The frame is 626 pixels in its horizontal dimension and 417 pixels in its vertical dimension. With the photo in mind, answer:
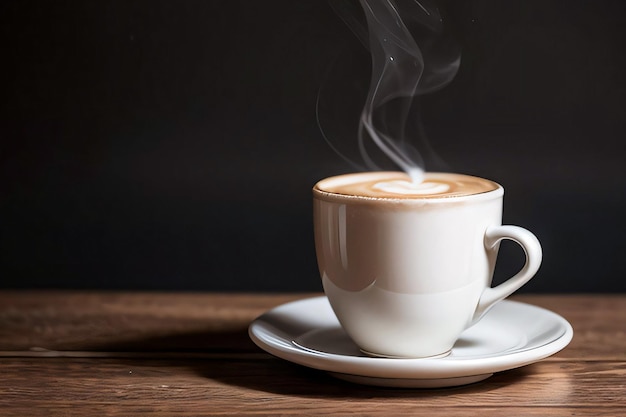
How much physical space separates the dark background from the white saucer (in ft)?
1.02

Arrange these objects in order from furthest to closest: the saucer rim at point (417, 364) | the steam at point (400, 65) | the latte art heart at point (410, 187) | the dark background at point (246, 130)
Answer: the dark background at point (246, 130) < the steam at point (400, 65) < the latte art heart at point (410, 187) < the saucer rim at point (417, 364)

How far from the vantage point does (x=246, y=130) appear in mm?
1203

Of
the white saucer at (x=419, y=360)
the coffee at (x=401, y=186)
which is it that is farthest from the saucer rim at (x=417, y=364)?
the coffee at (x=401, y=186)

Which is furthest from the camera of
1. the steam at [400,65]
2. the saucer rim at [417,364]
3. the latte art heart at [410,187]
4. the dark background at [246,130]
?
the dark background at [246,130]

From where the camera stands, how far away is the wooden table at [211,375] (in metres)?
0.69

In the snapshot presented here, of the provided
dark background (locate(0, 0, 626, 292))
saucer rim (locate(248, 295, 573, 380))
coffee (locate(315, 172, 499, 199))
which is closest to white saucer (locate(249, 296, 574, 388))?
saucer rim (locate(248, 295, 573, 380))

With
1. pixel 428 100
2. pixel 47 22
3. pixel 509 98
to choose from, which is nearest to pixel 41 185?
pixel 47 22

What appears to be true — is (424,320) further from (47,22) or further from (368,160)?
(47,22)

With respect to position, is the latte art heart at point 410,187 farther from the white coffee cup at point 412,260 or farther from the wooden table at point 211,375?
the wooden table at point 211,375

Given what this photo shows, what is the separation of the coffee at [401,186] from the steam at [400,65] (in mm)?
18

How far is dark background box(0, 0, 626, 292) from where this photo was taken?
→ 1.17 metres

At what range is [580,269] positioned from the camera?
124cm

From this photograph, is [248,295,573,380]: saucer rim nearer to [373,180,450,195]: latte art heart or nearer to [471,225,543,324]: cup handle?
[471,225,543,324]: cup handle

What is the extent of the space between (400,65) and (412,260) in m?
0.29
